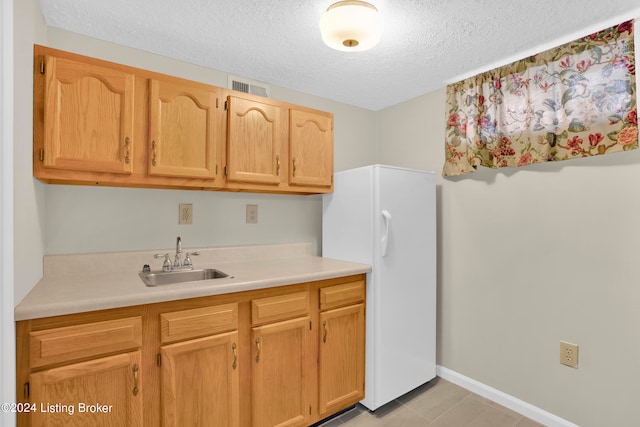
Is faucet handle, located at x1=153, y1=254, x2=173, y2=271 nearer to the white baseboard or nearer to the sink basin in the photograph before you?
the sink basin

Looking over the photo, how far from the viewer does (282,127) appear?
217 centimetres

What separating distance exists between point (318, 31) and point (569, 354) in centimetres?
236

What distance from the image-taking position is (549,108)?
6.58 ft

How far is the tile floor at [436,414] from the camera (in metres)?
2.02

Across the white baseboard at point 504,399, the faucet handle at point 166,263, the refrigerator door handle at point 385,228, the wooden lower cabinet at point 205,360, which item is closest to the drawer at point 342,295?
the wooden lower cabinet at point 205,360

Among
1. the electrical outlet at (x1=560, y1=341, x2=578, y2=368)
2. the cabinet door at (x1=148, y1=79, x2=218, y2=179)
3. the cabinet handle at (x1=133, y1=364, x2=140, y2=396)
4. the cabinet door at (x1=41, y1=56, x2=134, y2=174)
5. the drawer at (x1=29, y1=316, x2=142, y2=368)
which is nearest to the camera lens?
the drawer at (x1=29, y1=316, x2=142, y2=368)

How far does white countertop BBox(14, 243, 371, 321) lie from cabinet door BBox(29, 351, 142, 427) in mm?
236

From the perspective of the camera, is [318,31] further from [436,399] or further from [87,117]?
[436,399]

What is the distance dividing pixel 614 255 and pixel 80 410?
2614 millimetres

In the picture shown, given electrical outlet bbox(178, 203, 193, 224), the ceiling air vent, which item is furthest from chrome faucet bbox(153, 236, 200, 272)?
the ceiling air vent

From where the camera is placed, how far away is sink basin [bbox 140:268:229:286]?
1934mm

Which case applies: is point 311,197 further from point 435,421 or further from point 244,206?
point 435,421

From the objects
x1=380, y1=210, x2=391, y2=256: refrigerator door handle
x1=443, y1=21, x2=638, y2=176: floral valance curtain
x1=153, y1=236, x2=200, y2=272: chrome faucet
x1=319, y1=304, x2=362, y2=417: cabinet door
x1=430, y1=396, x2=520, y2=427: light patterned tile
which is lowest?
x1=430, y1=396, x2=520, y2=427: light patterned tile

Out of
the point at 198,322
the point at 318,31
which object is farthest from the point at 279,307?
the point at 318,31
